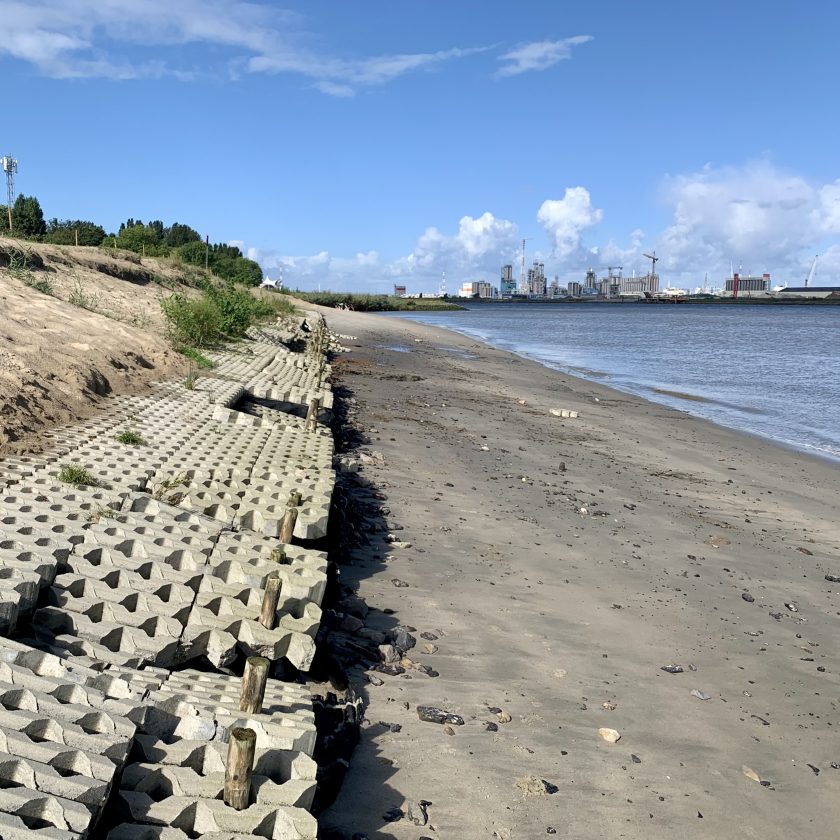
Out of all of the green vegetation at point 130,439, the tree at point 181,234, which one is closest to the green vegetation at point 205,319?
the green vegetation at point 130,439

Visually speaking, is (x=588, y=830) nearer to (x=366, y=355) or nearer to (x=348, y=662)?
(x=348, y=662)

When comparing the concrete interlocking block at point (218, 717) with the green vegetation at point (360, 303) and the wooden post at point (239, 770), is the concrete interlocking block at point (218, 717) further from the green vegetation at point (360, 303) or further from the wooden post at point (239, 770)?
the green vegetation at point (360, 303)

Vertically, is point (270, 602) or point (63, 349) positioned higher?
point (63, 349)

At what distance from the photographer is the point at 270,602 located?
16.7 ft

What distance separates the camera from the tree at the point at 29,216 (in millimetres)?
39344

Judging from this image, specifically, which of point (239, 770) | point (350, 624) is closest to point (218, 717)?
point (239, 770)

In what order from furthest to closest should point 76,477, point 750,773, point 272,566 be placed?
point 76,477
point 272,566
point 750,773

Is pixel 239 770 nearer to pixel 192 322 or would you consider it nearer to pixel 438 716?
pixel 438 716

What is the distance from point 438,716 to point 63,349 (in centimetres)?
993

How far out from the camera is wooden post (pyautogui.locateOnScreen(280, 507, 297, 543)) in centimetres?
677

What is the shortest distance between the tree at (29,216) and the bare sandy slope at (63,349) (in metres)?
18.3

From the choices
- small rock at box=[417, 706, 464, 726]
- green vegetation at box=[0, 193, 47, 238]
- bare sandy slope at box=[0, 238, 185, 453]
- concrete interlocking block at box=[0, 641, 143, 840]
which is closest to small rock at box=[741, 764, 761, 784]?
small rock at box=[417, 706, 464, 726]

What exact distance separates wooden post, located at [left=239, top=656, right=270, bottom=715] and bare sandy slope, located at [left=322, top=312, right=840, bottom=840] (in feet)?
2.64

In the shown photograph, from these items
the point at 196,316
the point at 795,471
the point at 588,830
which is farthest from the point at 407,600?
the point at 196,316
